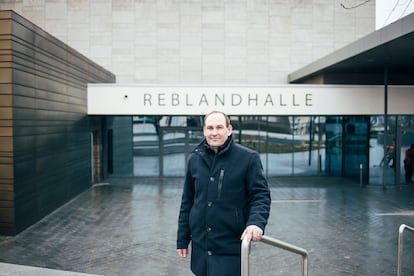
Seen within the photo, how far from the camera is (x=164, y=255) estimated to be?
733 centimetres

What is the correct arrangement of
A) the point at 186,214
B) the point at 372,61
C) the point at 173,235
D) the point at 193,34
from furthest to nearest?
the point at 193,34
the point at 372,61
the point at 173,235
the point at 186,214

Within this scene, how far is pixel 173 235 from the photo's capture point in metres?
8.72

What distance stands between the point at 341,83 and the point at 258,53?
4605 mm

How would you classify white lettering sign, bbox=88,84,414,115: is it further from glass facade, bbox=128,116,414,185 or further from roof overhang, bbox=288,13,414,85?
glass facade, bbox=128,116,414,185

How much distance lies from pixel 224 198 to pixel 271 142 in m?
15.1

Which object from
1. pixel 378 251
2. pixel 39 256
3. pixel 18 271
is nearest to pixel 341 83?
pixel 378 251

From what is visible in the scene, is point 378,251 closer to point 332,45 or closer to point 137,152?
point 137,152

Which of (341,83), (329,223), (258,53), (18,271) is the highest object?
(258,53)

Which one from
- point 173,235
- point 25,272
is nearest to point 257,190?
point 25,272

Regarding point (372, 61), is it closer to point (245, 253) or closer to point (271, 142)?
point (271, 142)

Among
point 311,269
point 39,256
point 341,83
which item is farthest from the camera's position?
point 341,83

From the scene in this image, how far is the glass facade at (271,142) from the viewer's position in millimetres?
17812

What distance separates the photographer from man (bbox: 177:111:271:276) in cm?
328

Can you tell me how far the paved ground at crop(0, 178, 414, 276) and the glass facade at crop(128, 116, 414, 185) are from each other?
355 centimetres
